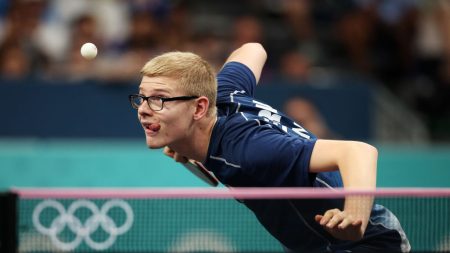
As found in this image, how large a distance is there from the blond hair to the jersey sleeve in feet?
0.97

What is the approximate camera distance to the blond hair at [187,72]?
433 centimetres

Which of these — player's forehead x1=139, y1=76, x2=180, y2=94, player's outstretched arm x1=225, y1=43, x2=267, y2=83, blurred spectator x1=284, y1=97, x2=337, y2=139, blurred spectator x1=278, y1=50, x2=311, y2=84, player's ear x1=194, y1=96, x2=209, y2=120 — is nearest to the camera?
player's forehead x1=139, y1=76, x2=180, y2=94

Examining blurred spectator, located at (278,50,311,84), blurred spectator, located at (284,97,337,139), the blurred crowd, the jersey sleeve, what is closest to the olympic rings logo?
the jersey sleeve

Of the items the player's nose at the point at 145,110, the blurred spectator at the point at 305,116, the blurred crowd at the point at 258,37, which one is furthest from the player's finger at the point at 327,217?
the blurred crowd at the point at 258,37

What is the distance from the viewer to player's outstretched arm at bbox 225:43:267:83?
5.12m

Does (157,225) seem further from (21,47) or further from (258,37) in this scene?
(258,37)

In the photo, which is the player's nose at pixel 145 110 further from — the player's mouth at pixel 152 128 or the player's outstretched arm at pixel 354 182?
the player's outstretched arm at pixel 354 182

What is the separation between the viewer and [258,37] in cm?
1045

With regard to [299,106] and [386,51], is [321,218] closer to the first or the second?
[299,106]

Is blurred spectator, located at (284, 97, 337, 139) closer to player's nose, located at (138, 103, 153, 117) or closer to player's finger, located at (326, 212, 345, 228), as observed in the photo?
player's nose, located at (138, 103, 153, 117)

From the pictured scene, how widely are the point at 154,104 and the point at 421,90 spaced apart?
7.22 meters

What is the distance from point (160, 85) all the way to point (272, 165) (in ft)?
2.25

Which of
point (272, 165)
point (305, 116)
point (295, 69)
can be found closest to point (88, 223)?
point (272, 165)

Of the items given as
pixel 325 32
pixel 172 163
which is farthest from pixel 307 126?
pixel 325 32
